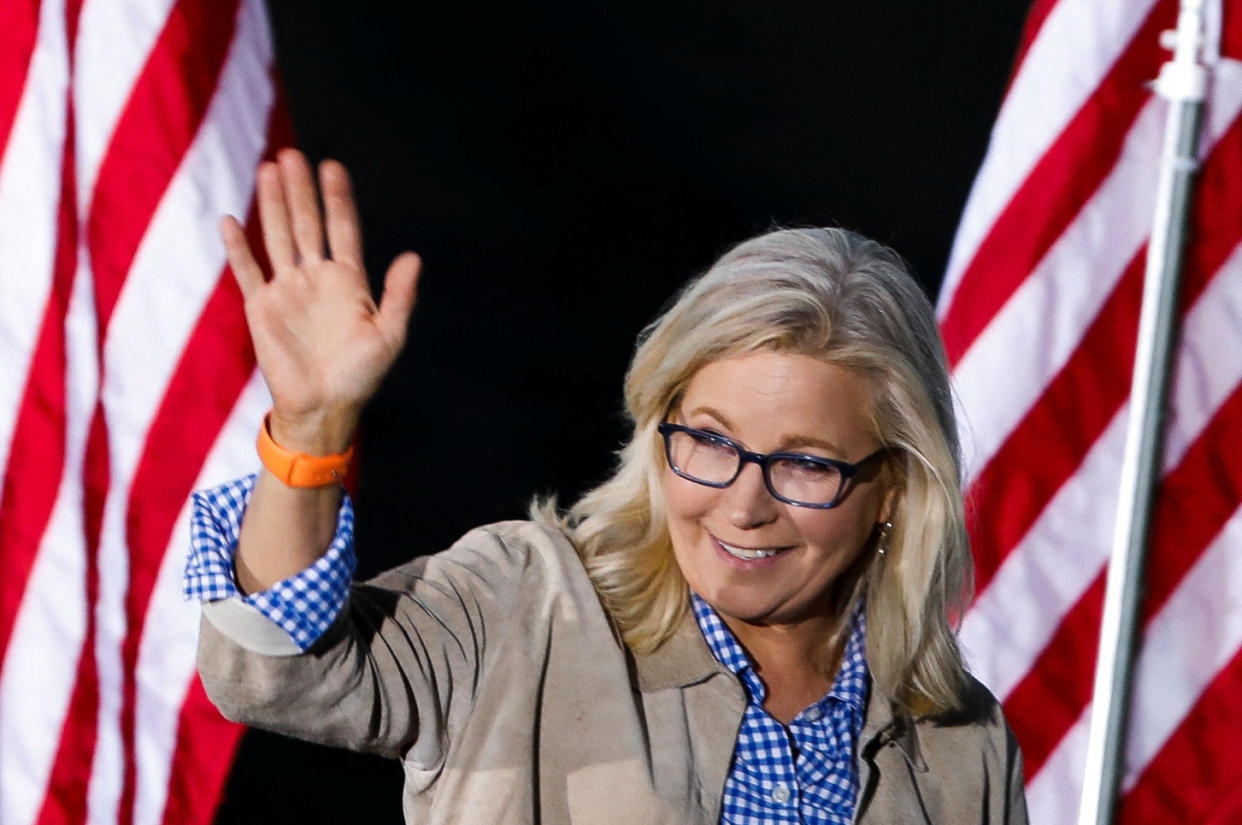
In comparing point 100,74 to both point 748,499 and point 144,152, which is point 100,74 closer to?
point 144,152

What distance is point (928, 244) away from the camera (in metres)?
2.93

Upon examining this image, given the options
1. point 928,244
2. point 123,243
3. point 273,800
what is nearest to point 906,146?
point 928,244

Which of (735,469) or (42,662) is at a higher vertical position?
(735,469)

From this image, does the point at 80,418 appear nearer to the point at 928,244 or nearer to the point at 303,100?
the point at 303,100

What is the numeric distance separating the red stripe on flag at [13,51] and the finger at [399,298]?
121 centimetres

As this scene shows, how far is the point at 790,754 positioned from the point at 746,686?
0.26 feet

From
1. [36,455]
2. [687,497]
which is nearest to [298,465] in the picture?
[687,497]

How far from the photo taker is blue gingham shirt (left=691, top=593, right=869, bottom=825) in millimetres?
1508

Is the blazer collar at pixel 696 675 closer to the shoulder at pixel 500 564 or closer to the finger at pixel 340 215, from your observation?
the shoulder at pixel 500 564

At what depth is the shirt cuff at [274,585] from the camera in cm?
122

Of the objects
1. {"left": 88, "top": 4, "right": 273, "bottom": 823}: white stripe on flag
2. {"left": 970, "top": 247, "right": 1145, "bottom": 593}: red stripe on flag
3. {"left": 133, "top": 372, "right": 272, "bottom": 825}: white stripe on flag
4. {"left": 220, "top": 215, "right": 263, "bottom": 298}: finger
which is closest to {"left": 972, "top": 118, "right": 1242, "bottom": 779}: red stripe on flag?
{"left": 970, "top": 247, "right": 1145, "bottom": 593}: red stripe on flag

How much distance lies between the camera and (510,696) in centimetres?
143

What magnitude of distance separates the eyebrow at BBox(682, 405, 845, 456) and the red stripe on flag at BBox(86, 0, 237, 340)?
108 cm

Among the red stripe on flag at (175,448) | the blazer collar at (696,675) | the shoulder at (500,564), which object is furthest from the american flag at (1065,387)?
the red stripe on flag at (175,448)
